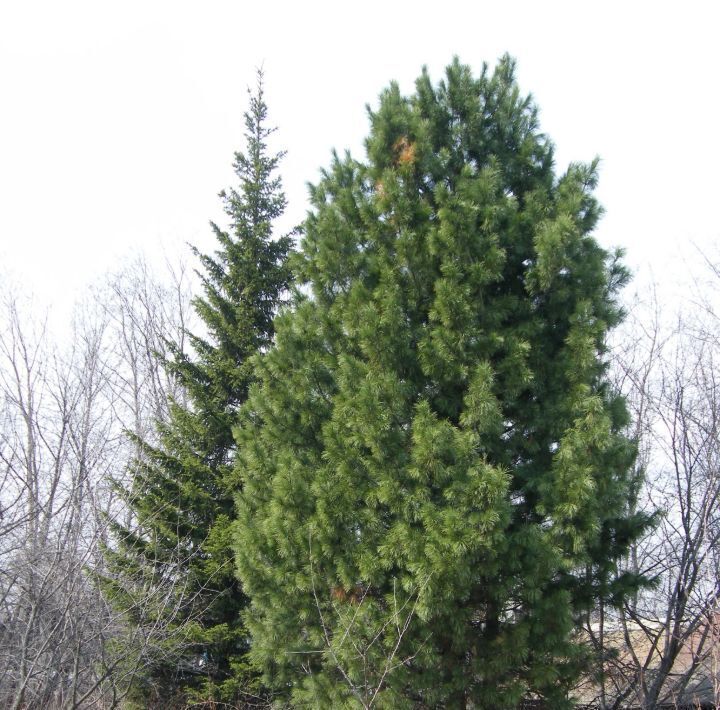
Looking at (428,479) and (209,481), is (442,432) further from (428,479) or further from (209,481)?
(209,481)

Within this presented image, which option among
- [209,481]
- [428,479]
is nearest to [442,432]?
[428,479]

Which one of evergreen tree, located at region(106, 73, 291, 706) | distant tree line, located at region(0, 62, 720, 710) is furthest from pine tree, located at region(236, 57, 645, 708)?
evergreen tree, located at region(106, 73, 291, 706)

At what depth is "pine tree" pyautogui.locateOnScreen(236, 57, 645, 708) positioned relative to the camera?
15.0 ft

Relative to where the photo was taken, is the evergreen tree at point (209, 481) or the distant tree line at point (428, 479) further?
the evergreen tree at point (209, 481)

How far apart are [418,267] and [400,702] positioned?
135 inches

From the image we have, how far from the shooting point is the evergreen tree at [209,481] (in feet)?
23.1

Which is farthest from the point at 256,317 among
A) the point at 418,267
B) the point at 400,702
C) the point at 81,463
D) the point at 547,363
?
the point at 400,702

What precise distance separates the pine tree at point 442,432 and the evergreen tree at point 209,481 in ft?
5.70

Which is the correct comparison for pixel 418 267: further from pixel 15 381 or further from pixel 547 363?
pixel 15 381

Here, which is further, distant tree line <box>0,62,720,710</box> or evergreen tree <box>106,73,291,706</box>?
evergreen tree <box>106,73,291,706</box>

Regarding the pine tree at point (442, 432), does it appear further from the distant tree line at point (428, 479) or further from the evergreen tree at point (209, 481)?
the evergreen tree at point (209, 481)

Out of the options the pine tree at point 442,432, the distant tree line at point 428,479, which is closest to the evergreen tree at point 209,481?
the distant tree line at point 428,479

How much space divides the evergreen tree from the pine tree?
174 cm

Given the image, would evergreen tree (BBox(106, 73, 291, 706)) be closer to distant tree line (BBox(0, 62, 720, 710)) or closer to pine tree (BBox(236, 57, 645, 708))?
distant tree line (BBox(0, 62, 720, 710))
